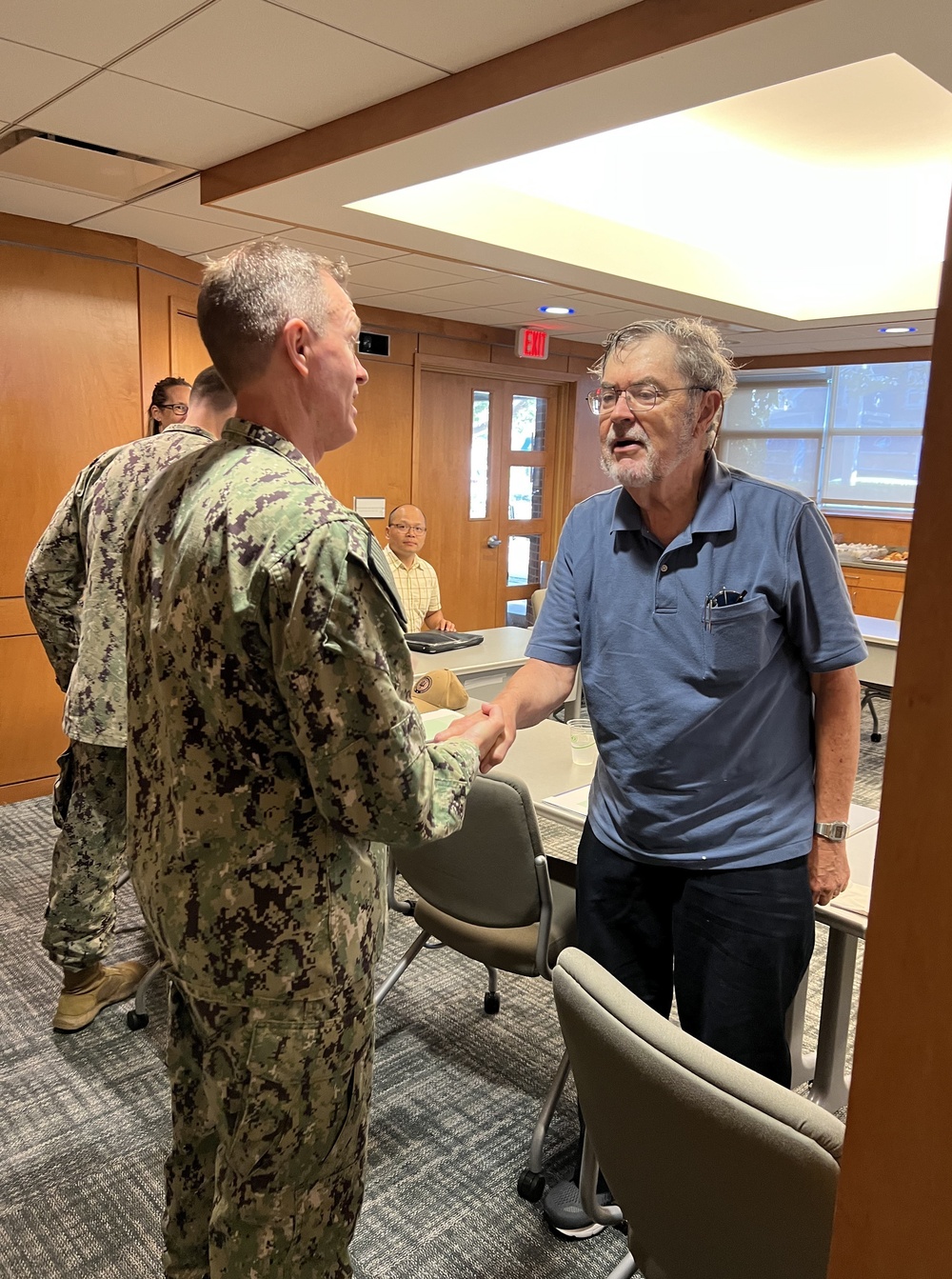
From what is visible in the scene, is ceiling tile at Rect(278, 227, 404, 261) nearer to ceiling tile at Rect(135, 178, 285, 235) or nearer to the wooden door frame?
ceiling tile at Rect(135, 178, 285, 235)

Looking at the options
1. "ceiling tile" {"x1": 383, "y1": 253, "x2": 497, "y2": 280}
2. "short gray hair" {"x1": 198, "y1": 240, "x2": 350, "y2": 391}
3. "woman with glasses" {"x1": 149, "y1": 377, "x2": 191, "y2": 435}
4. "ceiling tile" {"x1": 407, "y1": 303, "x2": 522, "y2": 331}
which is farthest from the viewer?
"ceiling tile" {"x1": 407, "y1": 303, "x2": 522, "y2": 331}

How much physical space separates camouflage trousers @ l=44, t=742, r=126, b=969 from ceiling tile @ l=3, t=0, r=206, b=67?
1.66 meters

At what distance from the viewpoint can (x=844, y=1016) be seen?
75.4 inches

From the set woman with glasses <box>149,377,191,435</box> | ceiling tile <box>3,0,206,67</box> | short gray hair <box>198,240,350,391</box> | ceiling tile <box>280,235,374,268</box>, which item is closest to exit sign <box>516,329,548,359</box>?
ceiling tile <box>280,235,374,268</box>

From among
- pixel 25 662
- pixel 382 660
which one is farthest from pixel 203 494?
pixel 25 662

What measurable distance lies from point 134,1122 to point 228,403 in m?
1.70

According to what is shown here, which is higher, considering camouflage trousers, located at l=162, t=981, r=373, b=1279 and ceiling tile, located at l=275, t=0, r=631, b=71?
ceiling tile, located at l=275, t=0, r=631, b=71

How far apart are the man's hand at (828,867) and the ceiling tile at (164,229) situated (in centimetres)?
334

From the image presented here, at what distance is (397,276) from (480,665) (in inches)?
85.4

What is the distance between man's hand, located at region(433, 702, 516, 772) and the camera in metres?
1.49

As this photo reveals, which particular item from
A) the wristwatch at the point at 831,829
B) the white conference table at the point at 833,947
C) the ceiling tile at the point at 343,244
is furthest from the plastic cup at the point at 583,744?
the ceiling tile at the point at 343,244

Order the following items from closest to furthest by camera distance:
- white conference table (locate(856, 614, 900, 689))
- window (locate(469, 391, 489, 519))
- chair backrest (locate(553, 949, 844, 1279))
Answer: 1. chair backrest (locate(553, 949, 844, 1279))
2. white conference table (locate(856, 614, 900, 689))
3. window (locate(469, 391, 489, 519))

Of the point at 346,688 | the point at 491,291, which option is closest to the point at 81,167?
the point at 491,291

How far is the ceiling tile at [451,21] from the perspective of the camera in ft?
6.38
